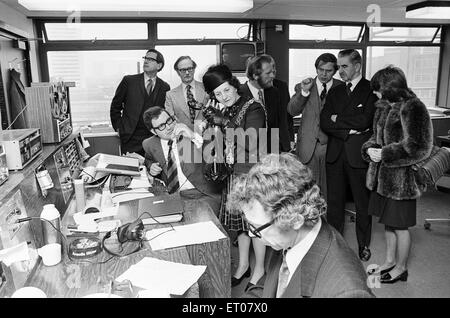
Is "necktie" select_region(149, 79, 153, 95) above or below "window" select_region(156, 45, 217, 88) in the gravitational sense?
below

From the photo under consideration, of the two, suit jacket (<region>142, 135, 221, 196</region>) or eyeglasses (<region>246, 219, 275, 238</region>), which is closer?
eyeglasses (<region>246, 219, 275, 238</region>)

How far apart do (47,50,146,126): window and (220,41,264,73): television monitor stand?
1041 mm

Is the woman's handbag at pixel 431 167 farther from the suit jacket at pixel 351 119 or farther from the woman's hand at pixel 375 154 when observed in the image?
the suit jacket at pixel 351 119

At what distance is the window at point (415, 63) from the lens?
5871 mm

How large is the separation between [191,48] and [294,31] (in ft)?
4.60

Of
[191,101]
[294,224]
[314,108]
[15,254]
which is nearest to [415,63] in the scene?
[314,108]

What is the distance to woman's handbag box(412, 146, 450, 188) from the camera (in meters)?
2.65

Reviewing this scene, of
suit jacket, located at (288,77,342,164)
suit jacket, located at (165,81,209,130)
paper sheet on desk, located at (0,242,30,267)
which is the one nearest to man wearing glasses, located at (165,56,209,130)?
suit jacket, located at (165,81,209,130)

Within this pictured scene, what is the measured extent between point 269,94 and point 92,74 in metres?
2.56

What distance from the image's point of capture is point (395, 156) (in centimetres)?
262

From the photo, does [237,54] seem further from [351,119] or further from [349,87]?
[351,119]

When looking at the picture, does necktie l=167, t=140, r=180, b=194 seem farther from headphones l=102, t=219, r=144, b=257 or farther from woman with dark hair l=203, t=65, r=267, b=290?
headphones l=102, t=219, r=144, b=257

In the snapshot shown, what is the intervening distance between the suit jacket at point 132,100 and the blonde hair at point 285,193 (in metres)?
2.84
